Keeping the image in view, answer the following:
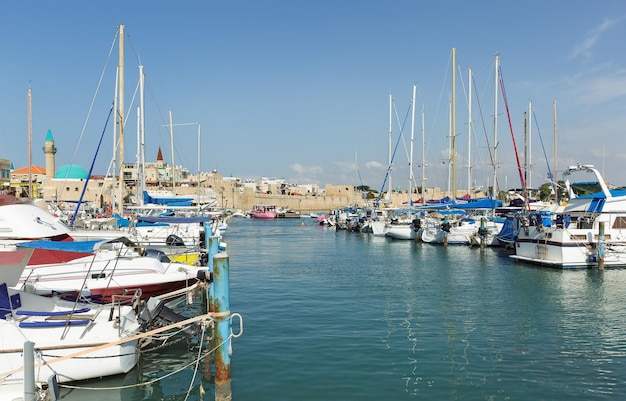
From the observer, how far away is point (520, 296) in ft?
56.7

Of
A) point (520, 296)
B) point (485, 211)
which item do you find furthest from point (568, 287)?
point (485, 211)

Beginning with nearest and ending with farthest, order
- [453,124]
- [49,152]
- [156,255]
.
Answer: [156,255] < [453,124] < [49,152]

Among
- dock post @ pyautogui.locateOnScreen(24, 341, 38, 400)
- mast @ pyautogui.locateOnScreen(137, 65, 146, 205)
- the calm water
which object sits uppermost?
mast @ pyautogui.locateOnScreen(137, 65, 146, 205)

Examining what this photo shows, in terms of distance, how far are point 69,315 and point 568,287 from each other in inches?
709

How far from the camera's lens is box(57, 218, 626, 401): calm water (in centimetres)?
880

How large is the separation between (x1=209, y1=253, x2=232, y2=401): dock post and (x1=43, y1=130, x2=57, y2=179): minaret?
88352mm

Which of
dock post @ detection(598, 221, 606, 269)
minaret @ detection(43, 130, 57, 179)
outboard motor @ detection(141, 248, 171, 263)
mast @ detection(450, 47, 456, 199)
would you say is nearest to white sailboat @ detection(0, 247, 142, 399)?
outboard motor @ detection(141, 248, 171, 263)

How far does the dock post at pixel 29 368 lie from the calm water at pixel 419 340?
8.72 ft

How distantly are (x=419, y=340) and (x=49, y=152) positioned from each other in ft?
293

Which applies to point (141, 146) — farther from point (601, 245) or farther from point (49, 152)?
point (49, 152)

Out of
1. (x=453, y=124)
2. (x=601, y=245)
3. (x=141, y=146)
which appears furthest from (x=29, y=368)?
(x=453, y=124)

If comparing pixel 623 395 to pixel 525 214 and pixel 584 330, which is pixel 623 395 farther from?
pixel 525 214

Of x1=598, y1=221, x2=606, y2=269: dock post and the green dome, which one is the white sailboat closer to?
x1=598, y1=221, x2=606, y2=269: dock post

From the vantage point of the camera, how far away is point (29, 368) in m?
5.70
